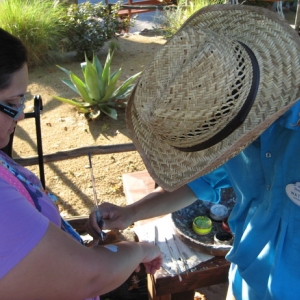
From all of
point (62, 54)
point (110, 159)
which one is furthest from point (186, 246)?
point (62, 54)

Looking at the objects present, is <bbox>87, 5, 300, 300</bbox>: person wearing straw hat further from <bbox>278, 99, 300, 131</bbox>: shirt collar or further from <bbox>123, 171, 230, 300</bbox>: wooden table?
<bbox>123, 171, 230, 300</bbox>: wooden table

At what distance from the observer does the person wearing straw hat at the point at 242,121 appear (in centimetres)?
115

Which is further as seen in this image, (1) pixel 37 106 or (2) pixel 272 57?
(1) pixel 37 106

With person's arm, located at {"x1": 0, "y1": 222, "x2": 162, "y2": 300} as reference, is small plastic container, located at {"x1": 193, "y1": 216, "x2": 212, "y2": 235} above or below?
below

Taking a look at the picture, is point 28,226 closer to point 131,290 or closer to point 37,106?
point 37,106

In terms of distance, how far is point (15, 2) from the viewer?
6926mm

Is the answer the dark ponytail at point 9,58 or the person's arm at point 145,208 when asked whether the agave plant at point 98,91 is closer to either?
the person's arm at point 145,208

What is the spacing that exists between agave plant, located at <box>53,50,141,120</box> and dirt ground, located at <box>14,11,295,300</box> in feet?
0.48

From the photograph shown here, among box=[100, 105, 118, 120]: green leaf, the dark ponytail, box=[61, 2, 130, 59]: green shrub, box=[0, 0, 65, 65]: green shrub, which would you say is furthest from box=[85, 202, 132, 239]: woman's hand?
box=[61, 2, 130, 59]: green shrub

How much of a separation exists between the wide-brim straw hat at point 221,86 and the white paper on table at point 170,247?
79cm

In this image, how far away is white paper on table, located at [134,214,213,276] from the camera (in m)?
1.94

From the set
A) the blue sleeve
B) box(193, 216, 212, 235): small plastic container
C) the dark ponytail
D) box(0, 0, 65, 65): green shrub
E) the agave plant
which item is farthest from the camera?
box(0, 0, 65, 65): green shrub

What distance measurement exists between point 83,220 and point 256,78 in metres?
1.83

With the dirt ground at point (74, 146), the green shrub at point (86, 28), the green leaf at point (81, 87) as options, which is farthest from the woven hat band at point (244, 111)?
the green shrub at point (86, 28)
